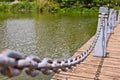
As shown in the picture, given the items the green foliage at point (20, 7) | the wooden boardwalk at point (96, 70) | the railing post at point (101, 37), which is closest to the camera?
the wooden boardwalk at point (96, 70)

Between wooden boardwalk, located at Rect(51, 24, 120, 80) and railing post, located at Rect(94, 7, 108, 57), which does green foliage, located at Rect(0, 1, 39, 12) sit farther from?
wooden boardwalk, located at Rect(51, 24, 120, 80)

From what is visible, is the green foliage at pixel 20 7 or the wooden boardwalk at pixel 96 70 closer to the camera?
the wooden boardwalk at pixel 96 70

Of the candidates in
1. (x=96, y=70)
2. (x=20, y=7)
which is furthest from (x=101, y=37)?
(x=20, y=7)

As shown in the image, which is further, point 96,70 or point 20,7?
point 20,7

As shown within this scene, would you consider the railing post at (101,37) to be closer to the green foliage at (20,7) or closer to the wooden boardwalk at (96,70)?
the wooden boardwalk at (96,70)

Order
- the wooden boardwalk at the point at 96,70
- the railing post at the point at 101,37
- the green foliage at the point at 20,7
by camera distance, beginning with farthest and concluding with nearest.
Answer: the green foliage at the point at 20,7
the railing post at the point at 101,37
the wooden boardwalk at the point at 96,70

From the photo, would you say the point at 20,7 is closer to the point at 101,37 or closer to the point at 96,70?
the point at 101,37

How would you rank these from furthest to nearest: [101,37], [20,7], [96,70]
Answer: [20,7], [101,37], [96,70]

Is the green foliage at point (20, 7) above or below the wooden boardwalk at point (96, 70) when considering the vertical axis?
below

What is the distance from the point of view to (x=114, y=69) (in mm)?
3770

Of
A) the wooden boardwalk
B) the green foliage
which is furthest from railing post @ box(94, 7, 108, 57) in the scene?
the green foliage

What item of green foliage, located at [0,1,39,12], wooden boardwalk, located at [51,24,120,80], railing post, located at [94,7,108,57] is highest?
railing post, located at [94,7,108,57]

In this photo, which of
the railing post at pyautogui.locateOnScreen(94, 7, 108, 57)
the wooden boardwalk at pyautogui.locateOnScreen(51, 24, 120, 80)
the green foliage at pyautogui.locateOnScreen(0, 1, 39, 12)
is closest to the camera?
the wooden boardwalk at pyautogui.locateOnScreen(51, 24, 120, 80)

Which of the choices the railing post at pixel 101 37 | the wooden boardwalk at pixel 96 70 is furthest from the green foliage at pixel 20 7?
the wooden boardwalk at pixel 96 70
